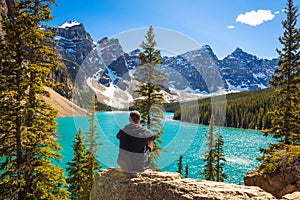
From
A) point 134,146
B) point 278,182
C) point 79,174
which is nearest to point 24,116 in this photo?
point 134,146

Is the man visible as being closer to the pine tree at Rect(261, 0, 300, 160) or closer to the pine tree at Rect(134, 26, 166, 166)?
the pine tree at Rect(134, 26, 166, 166)

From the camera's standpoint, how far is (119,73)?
12312 millimetres

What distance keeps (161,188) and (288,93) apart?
1386 centimetres

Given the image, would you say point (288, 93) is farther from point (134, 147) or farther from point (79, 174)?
point (79, 174)

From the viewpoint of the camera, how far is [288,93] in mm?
15594

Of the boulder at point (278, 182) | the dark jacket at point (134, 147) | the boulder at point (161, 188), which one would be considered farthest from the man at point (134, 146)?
the boulder at point (278, 182)

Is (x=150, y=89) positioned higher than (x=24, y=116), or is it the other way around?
(x=150, y=89)

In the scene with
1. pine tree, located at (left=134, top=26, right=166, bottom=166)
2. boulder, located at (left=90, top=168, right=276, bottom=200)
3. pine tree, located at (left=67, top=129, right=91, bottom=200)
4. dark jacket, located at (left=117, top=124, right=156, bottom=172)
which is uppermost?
pine tree, located at (left=134, top=26, right=166, bottom=166)

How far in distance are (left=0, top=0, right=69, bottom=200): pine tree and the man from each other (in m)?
5.86

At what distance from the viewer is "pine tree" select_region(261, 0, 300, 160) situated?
15.2 metres

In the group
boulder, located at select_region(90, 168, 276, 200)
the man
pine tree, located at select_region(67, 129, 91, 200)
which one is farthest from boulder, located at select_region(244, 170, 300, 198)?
pine tree, located at select_region(67, 129, 91, 200)

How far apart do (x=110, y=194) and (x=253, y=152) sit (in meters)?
55.1

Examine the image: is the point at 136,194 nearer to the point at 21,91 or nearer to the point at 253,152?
the point at 21,91

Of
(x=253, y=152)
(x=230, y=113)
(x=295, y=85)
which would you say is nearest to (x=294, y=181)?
(x=295, y=85)
